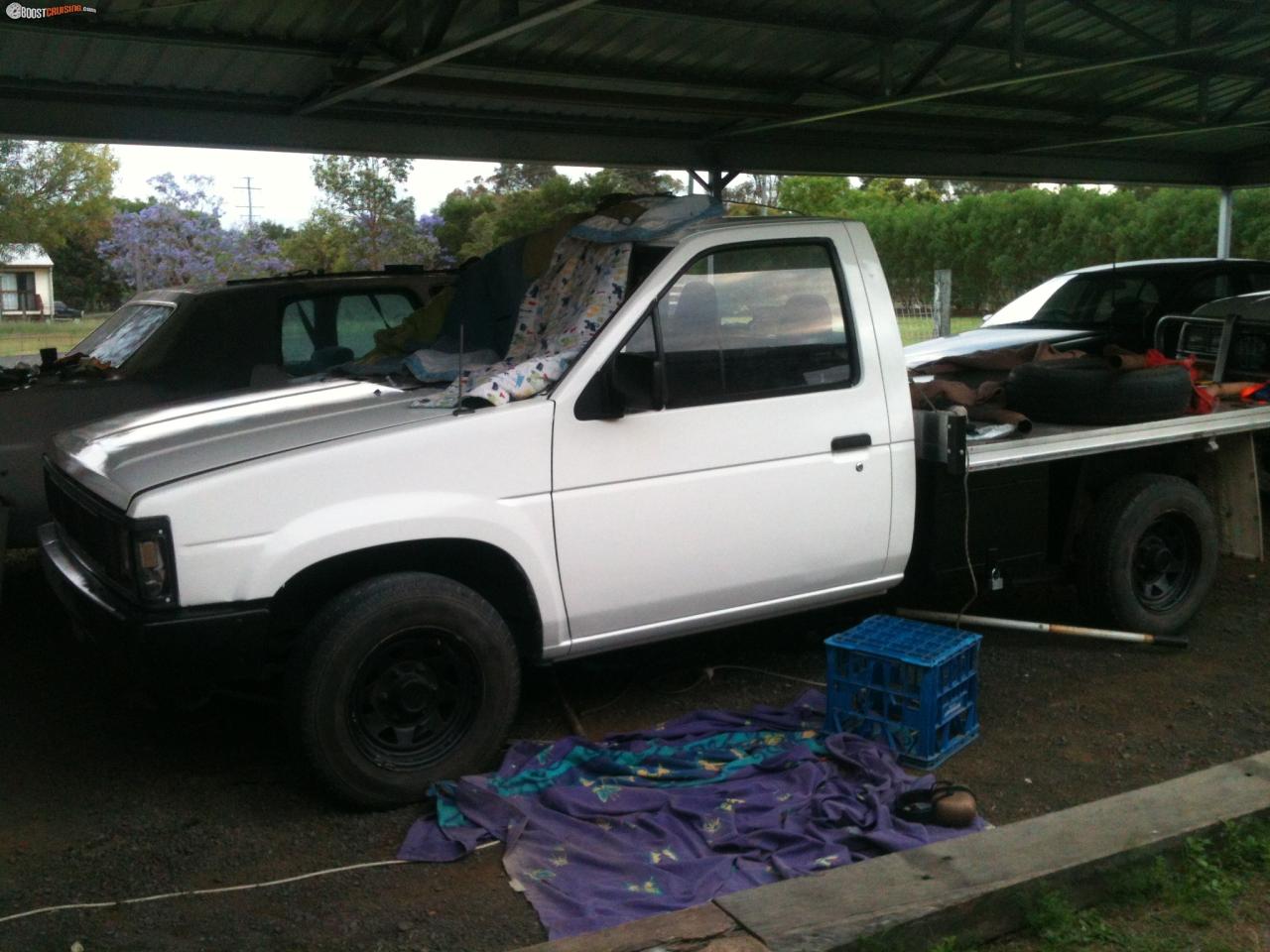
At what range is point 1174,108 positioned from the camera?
12.7m

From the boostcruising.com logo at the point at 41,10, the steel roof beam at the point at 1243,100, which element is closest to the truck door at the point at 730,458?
the boostcruising.com logo at the point at 41,10

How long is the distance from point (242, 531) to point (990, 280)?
61.1ft

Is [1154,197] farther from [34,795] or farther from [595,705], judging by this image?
[34,795]

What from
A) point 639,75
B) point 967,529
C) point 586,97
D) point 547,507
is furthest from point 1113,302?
point 547,507

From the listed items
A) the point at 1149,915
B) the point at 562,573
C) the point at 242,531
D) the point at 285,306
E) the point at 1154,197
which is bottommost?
the point at 1149,915

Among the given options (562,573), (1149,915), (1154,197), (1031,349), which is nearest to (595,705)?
(562,573)

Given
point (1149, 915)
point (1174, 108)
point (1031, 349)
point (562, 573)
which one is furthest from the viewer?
point (1174, 108)

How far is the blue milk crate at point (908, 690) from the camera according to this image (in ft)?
15.5

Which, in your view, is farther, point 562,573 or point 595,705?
point 595,705

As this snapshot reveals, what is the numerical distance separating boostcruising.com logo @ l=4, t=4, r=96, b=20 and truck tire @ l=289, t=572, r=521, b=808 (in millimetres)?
4533

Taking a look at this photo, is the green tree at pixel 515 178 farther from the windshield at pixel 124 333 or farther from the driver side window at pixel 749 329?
the driver side window at pixel 749 329

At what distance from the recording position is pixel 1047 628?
19.4 ft

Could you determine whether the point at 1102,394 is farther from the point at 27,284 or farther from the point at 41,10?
the point at 27,284

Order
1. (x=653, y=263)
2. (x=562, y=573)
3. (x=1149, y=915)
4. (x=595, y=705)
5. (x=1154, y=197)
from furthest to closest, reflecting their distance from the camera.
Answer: (x=1154, y=197) < (x=595, y=705) < (x=653, y=263) < (x=562, y=573) < (x=1149, y=915)
